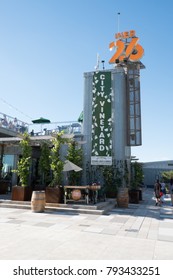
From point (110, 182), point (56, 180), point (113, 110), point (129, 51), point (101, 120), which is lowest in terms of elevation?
point (110, 182)

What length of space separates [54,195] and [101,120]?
6513mm

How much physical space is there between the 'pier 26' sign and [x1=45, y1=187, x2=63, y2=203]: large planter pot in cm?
406

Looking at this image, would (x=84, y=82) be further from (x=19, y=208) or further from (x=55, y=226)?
(x=55, y=226)

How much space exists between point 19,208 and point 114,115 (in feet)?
29.1

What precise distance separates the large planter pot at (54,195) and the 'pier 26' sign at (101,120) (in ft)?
13.3

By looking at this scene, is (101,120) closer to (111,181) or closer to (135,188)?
(111,181)

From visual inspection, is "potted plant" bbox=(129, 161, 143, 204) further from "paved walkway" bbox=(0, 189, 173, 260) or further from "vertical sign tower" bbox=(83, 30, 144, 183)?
"paved walkway" bbox=(0, 189, 173, 260)

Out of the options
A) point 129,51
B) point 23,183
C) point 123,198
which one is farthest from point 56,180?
point 129,51

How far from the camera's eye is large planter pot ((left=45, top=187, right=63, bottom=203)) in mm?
12156

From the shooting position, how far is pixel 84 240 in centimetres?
599


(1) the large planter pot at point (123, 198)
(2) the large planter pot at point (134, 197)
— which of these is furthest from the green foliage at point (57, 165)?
(2) the large planter pot at point (134, 197)

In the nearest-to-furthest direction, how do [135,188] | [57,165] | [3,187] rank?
[57,165] < [135,188] < [3,187]

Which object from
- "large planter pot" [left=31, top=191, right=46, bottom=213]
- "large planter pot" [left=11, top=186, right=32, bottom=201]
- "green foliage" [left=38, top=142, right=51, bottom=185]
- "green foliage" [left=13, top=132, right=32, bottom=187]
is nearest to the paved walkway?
"large planter pot" [left=31, top=191, right=46, bottom=213]
